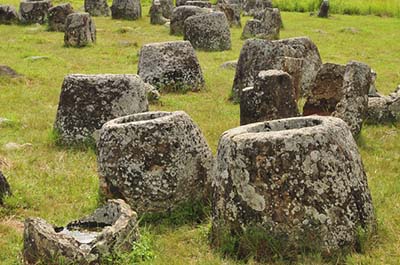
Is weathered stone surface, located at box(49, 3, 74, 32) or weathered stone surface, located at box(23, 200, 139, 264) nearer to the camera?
weathered stone surface, located at box(23, 200, 139, 264)

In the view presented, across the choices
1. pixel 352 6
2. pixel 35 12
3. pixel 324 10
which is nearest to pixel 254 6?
pixel 324 10

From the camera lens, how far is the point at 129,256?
612 centimetres

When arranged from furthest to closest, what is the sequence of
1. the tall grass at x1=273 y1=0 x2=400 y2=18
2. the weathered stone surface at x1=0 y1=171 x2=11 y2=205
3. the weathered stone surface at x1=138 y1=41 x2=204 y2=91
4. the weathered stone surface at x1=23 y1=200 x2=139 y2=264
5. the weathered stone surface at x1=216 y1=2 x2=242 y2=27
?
the tall grass at x1=273 y1=0 x2=400 y2=18
the weathered stone surface at x1=216 y1=2 x2=242 y2=27
the weathered stone surface at x1=138 y1=41 x2=204 y2=91
the weathered stone surface at x1=0 y1=171 x2=11 y2=205
the weathered stone surface at x1=23 y1=200 x2=139 y2=264

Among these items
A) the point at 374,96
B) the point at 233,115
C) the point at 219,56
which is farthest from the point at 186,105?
the point at 219,56

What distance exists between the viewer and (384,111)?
12602mm

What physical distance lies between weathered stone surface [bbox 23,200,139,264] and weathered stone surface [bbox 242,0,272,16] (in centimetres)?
3314

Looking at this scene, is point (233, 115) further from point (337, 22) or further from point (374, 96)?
point (337, 22)

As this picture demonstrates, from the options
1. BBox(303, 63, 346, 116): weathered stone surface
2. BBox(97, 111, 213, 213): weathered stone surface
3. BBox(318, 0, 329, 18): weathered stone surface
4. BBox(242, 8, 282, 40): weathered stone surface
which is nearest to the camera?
BBox(97, 111, 213, 213): weathered stone surface

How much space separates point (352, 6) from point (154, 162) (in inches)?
1351

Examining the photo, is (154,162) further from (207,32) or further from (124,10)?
(124,10)

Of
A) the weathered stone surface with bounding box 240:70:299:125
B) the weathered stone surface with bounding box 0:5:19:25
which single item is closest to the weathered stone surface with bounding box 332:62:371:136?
the weathered stone surface with bounding box 240:70:299:125

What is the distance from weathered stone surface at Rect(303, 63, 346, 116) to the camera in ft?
41.5

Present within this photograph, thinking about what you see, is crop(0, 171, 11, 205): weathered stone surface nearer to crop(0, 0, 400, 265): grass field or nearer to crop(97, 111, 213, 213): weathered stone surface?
crop(0, 0, 400, 265): grass field

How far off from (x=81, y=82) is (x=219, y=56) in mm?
11927
